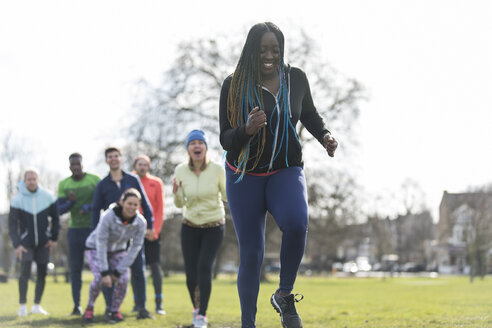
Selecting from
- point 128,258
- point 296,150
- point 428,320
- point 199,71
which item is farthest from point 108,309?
point 199,71

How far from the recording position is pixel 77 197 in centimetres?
895

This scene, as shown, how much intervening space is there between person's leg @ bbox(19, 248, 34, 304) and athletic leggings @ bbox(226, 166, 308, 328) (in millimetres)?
5504

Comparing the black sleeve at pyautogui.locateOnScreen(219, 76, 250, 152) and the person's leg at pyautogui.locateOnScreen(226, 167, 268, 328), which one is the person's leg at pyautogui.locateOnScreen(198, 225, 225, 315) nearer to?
the person's leg at pyautogui.locateOnScreen(226, 167, 268, 328)

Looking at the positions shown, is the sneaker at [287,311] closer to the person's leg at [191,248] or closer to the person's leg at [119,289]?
the person's leg at [191,248]

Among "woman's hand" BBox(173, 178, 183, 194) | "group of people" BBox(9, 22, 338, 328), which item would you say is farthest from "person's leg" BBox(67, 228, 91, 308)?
"woman's hand" BBox(173, 178, 183, 194)

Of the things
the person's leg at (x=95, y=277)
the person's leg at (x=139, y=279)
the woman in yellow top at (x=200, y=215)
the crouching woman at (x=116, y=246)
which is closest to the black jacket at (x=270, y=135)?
the woman in yellow top at (x=200, y=215)

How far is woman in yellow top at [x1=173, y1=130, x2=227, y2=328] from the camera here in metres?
6.74

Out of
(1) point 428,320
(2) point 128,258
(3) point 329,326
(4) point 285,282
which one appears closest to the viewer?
(4) point 285,282

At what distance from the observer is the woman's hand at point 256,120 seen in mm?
3828

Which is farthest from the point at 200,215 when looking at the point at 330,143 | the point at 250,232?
the point at 330,143

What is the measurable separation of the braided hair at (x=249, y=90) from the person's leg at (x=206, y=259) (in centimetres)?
274

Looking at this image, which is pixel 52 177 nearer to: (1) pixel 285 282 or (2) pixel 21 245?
(2) pixel 21 245

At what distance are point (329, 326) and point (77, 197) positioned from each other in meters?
4.30

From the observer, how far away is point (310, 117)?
4.54m
